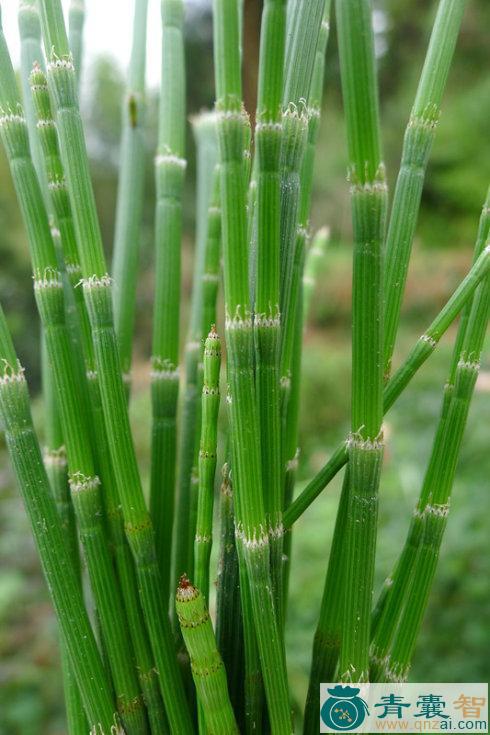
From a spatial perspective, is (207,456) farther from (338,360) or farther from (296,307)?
(338,360)

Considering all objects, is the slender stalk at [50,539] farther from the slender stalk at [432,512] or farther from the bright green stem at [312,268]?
the bright green stem at [312,268]

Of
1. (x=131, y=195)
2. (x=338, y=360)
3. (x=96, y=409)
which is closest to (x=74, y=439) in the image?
(x=96, y=409)

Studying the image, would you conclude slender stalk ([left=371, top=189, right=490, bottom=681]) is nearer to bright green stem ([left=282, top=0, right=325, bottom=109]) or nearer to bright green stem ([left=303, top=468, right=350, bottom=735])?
bright green stem ([left=303, top=468, right=350, bottom=735])

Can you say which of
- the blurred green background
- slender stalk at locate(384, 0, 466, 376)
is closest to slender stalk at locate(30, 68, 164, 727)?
slender stalk at locate(384, 0, 466, 376)

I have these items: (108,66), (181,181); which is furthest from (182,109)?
(108,66)

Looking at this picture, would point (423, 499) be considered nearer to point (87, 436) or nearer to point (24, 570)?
point (87, 436)

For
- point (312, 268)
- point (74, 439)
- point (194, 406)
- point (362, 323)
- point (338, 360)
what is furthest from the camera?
point (338, 360)
